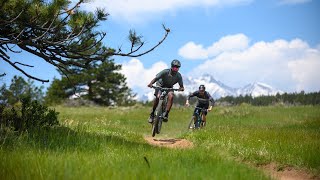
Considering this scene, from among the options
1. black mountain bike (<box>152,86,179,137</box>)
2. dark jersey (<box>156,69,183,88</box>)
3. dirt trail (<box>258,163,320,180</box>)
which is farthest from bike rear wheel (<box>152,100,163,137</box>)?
dirt trail (<box>258,163,320,180</box>)

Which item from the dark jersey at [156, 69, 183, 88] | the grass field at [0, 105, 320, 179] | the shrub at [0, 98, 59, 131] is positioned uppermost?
the dark jersey at [156, 69, 183, 88]

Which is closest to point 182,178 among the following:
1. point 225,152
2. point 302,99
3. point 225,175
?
point 225,175

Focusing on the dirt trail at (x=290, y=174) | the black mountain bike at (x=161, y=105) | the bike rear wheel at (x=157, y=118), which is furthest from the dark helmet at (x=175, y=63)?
the dirt trail at (x=290, y=174)

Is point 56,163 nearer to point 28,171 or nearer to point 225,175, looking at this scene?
point 28,171

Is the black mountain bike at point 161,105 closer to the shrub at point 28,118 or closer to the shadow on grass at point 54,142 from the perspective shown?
the shrub at point 28,118

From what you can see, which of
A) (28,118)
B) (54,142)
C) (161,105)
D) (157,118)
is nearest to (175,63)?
(161,105)

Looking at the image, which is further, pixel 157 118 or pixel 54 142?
pixel 157 118

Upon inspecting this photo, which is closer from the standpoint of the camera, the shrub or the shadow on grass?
the shadow on grass

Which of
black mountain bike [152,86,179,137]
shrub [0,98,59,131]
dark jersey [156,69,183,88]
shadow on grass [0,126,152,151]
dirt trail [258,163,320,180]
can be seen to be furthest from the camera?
black mountain bike [152,86,179,137]

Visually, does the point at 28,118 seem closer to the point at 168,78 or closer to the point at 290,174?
the point at 168,78

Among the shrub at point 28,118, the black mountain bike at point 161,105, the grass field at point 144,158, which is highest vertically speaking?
the black mountain bike at point 161,105

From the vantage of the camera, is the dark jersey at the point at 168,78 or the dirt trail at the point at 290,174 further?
the dark jersey at the point at 168,78

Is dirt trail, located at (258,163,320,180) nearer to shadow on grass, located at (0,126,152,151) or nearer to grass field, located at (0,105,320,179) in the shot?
grass field, located at (0,105,320,179)

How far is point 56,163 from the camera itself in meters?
5.87
